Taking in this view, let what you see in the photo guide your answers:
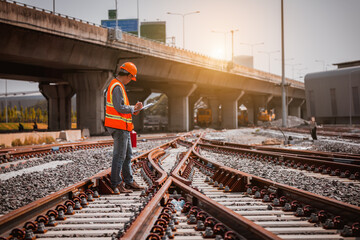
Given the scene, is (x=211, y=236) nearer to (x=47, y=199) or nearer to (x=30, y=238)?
(x=30, y=238)

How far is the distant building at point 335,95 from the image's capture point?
121ft

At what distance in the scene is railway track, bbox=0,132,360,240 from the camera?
116 inches

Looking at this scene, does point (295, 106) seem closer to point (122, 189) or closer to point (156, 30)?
point (156, 30)

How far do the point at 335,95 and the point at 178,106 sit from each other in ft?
61.7

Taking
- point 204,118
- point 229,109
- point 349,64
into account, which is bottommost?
point 204,118

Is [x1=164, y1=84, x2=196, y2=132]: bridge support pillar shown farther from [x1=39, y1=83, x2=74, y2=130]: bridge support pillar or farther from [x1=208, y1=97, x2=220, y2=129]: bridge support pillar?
[x1=208, y1=97, x2=220, y2=129]: bridge support pillar

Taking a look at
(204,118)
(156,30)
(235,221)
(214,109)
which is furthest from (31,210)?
(214,109)

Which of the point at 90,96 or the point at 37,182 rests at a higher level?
the point at 90,96

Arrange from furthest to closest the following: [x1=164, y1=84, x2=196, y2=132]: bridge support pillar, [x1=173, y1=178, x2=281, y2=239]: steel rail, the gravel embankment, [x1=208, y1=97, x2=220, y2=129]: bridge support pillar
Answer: [x1=208, y1=97, x2=220, y2=129]: bridge support pillar < [x1=164, y1=84, x2=196, y2=132]: bridge support pillar < the gravel embankment < [x1=173, y1=178, x2=281, y2=239]: steel rail

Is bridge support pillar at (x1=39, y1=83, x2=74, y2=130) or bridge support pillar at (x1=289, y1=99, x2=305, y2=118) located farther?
bridge support pillar at (x1=289, y1=99, x2=305, y2=118)

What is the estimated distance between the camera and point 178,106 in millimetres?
38906

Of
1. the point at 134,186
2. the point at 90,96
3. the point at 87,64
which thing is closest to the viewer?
the point at 134,186

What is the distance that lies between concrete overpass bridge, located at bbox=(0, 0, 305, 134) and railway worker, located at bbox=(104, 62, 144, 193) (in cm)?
1527

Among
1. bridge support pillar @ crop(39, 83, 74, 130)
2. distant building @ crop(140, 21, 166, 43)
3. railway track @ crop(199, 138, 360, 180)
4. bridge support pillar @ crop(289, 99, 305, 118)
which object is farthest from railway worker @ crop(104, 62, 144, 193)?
bridge support pillar @ crop(289, 99, 305, 118)
